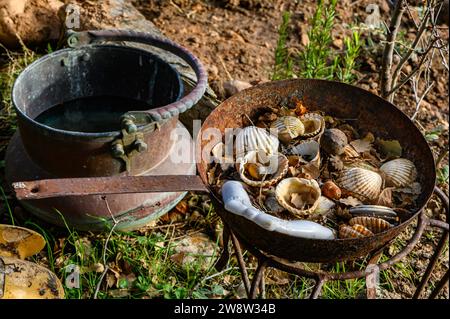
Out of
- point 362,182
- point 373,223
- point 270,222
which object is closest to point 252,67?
point 362,182

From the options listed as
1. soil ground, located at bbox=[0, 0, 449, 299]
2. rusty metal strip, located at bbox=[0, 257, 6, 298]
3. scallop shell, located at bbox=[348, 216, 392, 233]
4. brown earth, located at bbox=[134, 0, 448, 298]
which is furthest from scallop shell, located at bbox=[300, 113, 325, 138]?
rusty metal strip, located at bbox=[0, 257, 6, 298]

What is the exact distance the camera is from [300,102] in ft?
6.24

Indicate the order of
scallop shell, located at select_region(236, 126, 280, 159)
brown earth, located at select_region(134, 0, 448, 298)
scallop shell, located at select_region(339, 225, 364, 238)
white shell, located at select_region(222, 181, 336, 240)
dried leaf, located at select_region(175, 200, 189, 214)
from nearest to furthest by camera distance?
white shell, located at select_region(222, 181, 336, 240)
scallop shell, located at select_region(339, 225, 364, 238)
scallop shell, located at select_region(236, 126, 280, 159)
dried leaf, located at select_region(175, 200, 189, 214)
brown earth, located at select_region(134, 0, 448, 298)

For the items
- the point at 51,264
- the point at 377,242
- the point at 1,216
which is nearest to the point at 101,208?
the point at 51,264

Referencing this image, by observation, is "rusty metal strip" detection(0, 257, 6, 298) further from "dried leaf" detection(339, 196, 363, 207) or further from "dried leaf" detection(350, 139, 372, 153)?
"dried leaf" detection(350, 139, 372, 153)

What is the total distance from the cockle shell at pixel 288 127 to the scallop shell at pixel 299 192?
0.23 metres

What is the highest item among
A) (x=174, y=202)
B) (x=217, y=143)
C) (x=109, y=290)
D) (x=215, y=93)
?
(x=217, y=143)

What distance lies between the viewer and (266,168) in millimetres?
1694

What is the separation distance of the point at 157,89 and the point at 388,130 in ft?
3.22

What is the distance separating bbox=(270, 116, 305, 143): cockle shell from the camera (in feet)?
5.92

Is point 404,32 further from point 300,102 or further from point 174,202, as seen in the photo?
point 174,202

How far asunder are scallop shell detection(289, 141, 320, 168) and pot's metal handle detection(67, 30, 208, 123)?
376 millimetres

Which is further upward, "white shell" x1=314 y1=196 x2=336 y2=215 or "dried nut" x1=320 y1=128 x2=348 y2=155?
"dried nut" x1=320 y1=128 x2=348 y2=155

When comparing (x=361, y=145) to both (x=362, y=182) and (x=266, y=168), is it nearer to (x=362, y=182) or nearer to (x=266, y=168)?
(x=362, y=182)
